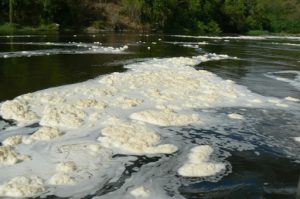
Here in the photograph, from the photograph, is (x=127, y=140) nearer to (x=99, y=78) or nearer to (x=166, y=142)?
(x=166, y=142)

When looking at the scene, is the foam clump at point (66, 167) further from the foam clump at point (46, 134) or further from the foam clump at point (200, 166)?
the foam clump at point (200, 166)

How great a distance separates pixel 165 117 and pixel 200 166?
13.0 ft

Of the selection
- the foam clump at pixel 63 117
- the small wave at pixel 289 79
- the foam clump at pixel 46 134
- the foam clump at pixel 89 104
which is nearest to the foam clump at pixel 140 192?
the foam clump at pixel 46 134

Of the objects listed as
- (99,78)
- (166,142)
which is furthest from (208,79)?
(166,142)

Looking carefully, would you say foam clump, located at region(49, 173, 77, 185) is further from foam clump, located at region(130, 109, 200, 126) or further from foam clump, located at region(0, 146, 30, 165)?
foam clump, located at region(130, 109, 200, 126)

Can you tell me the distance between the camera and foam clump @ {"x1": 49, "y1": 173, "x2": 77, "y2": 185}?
8852 millimetres

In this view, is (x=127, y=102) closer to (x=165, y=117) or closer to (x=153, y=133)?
(x=165, y=117)

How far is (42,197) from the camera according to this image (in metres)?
8.28

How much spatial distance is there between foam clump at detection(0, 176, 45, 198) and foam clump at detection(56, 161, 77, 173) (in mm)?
651

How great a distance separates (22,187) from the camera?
27.9 ft

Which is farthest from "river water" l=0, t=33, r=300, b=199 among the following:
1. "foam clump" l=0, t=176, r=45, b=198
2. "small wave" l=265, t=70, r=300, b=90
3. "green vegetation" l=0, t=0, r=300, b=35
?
"green vegetation" l=0, t=0, r=300, b=35

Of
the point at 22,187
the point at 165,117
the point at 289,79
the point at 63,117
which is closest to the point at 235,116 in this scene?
the point at 165,117

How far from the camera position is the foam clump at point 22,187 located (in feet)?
27.2

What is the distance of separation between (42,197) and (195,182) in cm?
319
